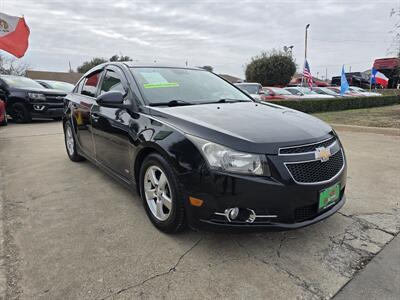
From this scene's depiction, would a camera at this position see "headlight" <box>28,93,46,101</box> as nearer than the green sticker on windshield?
No

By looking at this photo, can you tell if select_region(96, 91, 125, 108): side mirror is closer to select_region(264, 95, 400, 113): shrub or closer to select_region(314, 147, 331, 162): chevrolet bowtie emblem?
select_region(314, 147, 331, 162): chevrolet bowtie emblem

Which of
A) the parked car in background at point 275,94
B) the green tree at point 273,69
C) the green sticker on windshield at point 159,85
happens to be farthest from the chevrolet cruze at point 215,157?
the green tree at point 273,69

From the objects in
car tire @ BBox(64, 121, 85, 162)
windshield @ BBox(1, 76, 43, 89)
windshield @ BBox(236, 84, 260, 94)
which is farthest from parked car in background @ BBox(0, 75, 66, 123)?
windshield @ BBox(236, 84, 260, 94)

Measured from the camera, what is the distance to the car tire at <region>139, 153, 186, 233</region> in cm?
244

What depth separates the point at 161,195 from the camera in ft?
8.82

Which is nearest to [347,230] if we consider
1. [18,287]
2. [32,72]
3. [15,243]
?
[18,287]

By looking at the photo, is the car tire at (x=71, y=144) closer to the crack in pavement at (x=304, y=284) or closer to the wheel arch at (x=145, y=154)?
the wheel arch at (x=145, y=154)

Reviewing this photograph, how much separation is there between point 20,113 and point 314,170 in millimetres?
10342

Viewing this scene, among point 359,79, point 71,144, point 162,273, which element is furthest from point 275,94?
point 359,79

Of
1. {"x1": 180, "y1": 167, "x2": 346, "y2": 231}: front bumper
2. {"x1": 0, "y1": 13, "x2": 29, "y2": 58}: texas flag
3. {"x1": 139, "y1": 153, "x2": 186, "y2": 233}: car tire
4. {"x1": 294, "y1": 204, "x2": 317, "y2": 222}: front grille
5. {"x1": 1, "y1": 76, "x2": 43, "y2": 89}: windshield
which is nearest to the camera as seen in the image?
{"x1": 180, "y1": 167, "x2": 346, "y2": 231}: front bumper

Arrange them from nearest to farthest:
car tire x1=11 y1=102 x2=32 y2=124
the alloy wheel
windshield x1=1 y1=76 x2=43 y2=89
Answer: the alloy wheel < car tire x1=11 y1=102 x2=32 y2=124 < windshield x1=1 y1=76 x2=43 y2=89

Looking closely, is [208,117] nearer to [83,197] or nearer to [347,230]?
[347,230]

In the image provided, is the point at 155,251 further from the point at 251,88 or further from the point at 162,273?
the point at 251,88

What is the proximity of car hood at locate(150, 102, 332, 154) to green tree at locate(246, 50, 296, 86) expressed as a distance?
25934 mm
